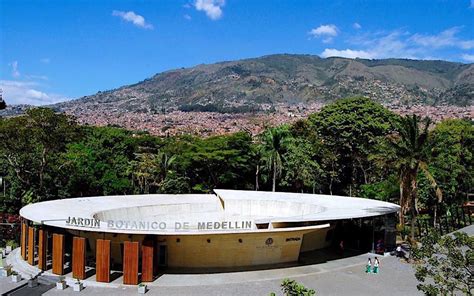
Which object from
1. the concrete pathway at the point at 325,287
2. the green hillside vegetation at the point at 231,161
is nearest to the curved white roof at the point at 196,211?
the concrete pathway at the point at 325,287

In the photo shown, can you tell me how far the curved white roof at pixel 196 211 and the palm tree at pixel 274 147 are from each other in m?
7.67

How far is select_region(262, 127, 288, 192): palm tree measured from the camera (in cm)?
4628

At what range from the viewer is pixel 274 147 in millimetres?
46469

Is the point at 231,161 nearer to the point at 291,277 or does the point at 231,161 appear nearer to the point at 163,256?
the point at 163,256

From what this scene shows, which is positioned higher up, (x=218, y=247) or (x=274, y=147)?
(x=274, y=147)

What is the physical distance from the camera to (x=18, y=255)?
86.3 feet

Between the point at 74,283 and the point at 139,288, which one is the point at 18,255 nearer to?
the point at 74,283

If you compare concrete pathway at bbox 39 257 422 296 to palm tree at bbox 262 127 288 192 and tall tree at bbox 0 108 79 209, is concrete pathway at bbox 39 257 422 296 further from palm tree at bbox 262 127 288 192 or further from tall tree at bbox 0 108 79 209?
palm tree at bbox 262 127 288 192

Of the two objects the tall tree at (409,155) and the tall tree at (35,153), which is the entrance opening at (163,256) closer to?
the tall tree at (409,155)

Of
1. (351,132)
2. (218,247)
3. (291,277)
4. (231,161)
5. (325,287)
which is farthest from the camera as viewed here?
(351,132)

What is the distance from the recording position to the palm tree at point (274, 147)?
4628 cm

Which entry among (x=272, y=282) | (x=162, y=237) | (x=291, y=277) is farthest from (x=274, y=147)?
(x=272, y=282)

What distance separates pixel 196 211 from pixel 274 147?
43.9 ft

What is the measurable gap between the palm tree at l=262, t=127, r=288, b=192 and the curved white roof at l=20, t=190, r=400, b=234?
7.67 m
